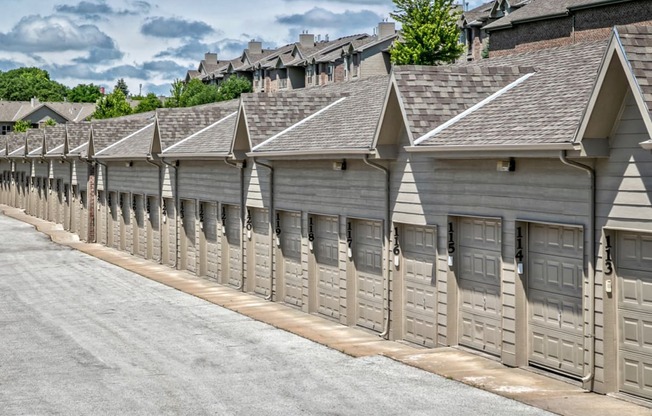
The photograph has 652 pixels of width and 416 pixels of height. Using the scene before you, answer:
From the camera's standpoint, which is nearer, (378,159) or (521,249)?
(521,249)

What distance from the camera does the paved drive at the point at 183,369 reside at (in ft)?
47.4

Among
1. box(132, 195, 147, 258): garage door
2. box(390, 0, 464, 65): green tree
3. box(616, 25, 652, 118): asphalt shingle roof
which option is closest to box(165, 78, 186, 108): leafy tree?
box(390, 0, 464, 65): green tree

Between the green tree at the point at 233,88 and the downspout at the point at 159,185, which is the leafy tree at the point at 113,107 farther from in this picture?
the downspout at the point at 159,185

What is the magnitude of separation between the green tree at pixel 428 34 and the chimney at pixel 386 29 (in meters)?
20.7

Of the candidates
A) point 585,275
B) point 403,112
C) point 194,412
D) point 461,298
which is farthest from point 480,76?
point 194,412

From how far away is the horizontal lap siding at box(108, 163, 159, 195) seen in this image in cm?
3734

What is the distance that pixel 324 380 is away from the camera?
16141 mm

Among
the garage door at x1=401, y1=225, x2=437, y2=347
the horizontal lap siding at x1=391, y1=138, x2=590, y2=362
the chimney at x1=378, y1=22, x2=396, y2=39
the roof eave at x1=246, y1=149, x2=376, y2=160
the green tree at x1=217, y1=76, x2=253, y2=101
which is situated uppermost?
the chimney at x1=378, y1=22, x2=396, y2=39

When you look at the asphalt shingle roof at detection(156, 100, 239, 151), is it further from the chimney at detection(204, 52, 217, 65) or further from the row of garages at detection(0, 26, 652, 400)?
the chimney at detection(204, 52, 217, 65)

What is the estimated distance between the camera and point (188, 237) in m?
34.2

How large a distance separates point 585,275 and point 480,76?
20.4ft

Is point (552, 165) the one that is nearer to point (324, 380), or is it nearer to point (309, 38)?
point (324, 380)

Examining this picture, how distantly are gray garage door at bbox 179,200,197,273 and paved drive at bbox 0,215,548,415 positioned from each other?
6717 mm

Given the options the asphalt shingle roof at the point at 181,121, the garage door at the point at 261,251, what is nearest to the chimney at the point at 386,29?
the asphalt shingle roof at the point at 181,121
